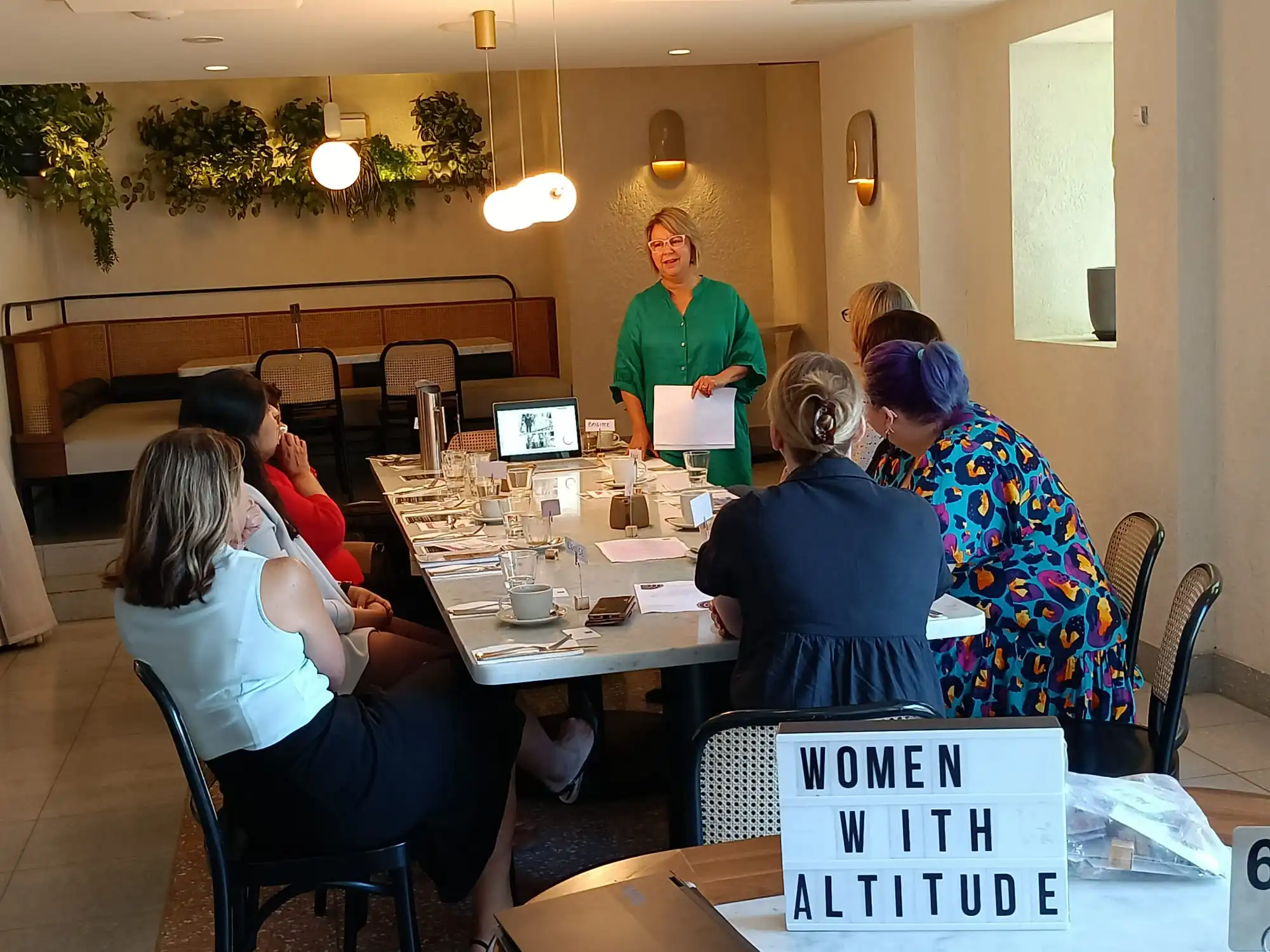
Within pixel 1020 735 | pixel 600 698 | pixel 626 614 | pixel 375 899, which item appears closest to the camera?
pixel 1020 735

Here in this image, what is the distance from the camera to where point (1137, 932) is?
4.13ft

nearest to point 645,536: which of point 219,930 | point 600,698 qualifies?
point 600,698

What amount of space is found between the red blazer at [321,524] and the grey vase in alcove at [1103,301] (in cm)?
296

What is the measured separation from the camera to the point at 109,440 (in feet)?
24.3

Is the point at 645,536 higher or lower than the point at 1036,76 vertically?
lower

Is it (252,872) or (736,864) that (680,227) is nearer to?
(252,872)

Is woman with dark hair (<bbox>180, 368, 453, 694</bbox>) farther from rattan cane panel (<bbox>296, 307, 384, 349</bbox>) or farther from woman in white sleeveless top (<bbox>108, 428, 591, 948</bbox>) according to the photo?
rattan cane panel (<bbox>296, 307, 384, 349</bbox>)

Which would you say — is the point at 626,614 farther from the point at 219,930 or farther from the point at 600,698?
the point at 600,698

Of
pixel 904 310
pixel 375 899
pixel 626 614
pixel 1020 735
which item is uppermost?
pixel 904 310

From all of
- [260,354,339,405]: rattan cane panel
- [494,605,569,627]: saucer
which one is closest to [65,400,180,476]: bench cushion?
[260,354,339,405]: rattan cane panel

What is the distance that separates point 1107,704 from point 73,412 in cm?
722

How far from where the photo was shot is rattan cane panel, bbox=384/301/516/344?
33.3 feet

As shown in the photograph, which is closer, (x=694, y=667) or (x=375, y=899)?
(x=694, y=667)

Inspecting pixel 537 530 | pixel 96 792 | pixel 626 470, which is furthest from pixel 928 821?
pixel 96 792
